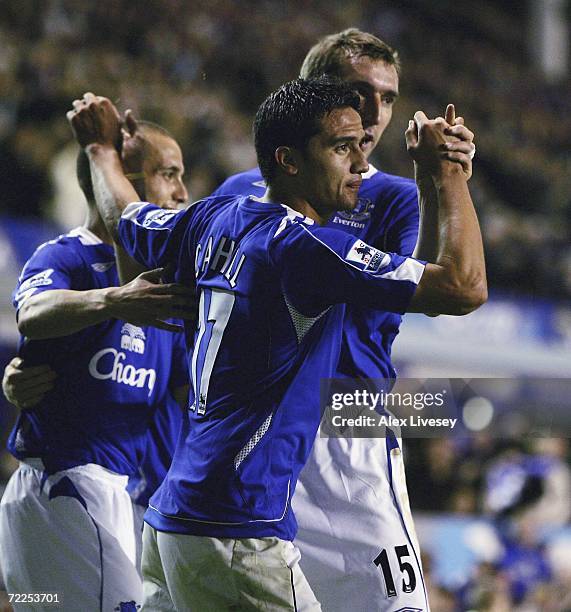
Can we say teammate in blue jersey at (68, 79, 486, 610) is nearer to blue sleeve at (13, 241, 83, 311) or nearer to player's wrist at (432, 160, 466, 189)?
player's wrist at (432, 160, 466, 189)

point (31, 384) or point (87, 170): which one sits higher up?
point (87, 170)

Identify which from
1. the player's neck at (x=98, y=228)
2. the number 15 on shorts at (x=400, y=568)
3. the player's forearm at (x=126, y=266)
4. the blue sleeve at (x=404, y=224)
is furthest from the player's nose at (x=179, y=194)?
the number 15 on shorts at (x=400, y=568)

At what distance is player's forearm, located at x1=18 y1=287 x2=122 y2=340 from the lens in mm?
3322

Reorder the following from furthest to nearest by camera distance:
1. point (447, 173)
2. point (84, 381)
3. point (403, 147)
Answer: point (403, 147) → point (84, 381) → point (447, 173)

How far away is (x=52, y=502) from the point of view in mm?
3678

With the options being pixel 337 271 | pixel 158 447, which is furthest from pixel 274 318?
pixel 158 447

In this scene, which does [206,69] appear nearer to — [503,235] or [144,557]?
[503,235]

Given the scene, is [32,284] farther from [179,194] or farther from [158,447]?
[158,447]

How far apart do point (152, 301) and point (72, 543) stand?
42.1 inches

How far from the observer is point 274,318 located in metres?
2.74

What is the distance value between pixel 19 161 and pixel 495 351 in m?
6.26

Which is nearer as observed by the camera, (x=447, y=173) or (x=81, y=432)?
(x=447, y=173)

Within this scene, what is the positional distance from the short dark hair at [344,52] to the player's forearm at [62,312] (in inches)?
42.5

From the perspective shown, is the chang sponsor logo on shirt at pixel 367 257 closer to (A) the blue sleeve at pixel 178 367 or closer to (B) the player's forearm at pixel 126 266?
(B) the player's forearm at pixel 126 266
